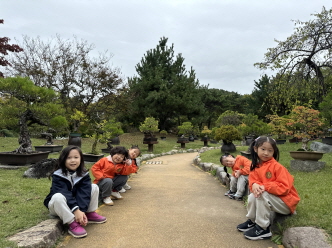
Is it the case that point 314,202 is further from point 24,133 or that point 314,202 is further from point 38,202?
point 24,133

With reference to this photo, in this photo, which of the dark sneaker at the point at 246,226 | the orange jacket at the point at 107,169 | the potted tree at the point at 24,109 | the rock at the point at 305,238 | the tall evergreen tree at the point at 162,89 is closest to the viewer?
the rock at the point at 305,238

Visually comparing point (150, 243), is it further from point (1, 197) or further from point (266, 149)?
point (1, 197)

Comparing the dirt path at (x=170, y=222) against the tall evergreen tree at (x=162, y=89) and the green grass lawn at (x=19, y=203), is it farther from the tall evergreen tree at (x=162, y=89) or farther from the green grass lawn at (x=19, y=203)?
the tall evergreen tree at (x=162, y=89)

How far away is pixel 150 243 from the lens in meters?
2.19

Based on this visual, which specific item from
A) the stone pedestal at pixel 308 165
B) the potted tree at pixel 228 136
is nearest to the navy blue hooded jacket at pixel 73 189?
the stone pedestal at pixel 308 165

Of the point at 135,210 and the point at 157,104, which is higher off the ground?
the point at 157,104

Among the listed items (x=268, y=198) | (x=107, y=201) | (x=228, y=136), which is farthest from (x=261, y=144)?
(x=228, y=136)

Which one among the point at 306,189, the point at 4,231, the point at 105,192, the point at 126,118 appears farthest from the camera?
the point at 126,118

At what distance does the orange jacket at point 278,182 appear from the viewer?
7.34 ft

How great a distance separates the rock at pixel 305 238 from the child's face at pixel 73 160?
2086mm

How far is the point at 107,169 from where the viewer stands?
11.4 feet

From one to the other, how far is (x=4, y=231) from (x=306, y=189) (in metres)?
3.72

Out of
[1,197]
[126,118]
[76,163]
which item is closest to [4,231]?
[76,163]

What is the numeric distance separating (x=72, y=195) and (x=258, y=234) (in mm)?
1821
